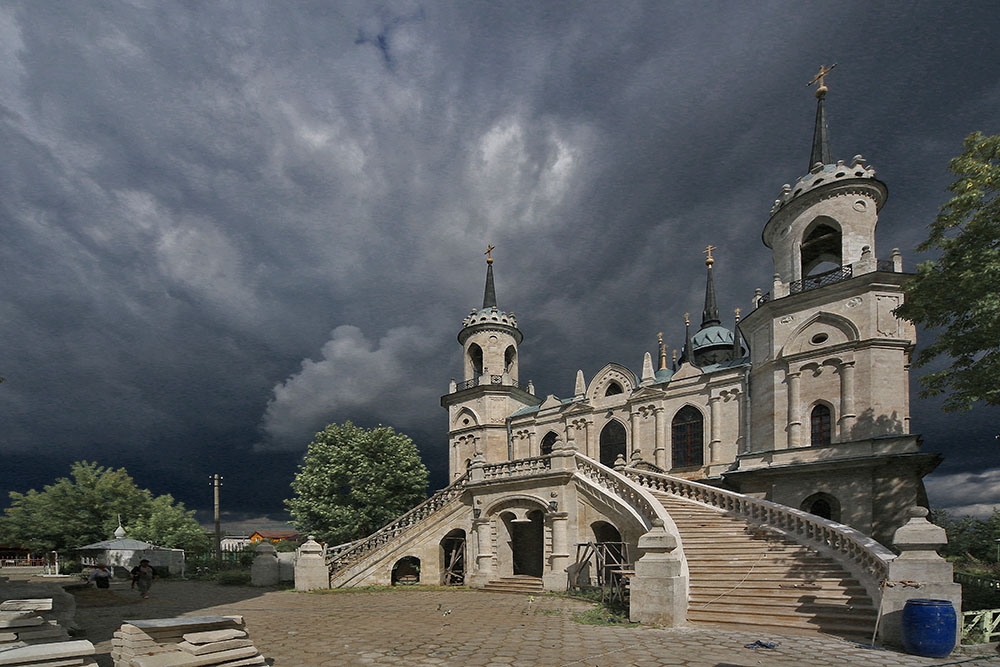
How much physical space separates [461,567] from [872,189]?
2554 centimetres

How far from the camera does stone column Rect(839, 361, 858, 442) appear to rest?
2138 centimetres

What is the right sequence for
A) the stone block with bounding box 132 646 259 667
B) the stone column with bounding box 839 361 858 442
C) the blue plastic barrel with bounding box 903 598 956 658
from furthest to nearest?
the stone column with bounding box 839 361 858 442
the blue plastic barrel with bounding box 903 598 956 658
the stone block with bounding box 132 646 259 667

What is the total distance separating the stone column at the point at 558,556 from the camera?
1919cm

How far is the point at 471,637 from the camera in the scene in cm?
1126

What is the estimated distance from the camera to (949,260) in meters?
13.6

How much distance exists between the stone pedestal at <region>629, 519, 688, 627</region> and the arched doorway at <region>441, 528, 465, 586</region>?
13014 millimetres

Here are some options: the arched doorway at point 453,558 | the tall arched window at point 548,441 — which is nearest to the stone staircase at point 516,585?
the arched doorway at point 453,558

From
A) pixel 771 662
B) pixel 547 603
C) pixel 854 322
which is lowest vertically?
pixel 547 603

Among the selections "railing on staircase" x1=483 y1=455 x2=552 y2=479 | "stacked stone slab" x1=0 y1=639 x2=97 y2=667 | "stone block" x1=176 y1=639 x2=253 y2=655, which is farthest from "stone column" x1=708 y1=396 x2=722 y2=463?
"stacked stone slab" x1=0 y1=639 x2=97 y2=667

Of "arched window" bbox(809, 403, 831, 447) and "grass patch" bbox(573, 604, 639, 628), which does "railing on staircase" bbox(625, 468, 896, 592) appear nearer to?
"grass patch" bbox(573, 604, 639, 628)

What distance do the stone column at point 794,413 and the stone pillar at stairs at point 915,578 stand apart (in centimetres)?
1296

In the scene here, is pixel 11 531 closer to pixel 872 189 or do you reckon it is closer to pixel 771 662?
pixel 771 662

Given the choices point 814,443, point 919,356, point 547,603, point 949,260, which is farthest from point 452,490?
point 949,260

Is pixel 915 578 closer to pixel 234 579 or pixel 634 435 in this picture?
pixel 634 435
